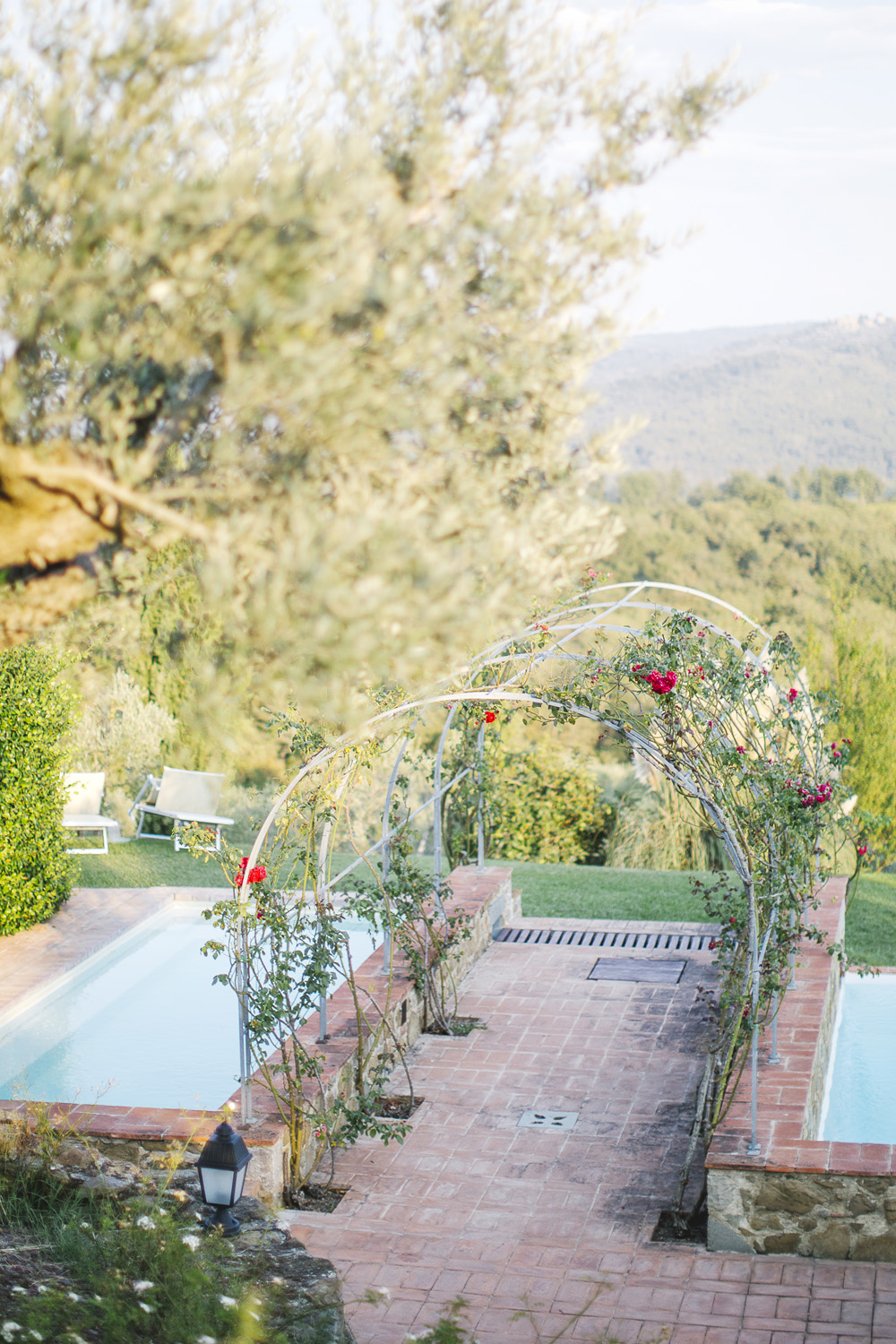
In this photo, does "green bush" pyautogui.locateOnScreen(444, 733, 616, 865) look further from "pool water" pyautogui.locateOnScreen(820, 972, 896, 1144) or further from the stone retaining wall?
the stone retaining wall

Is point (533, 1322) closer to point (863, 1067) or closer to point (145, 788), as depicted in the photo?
point (863, 1067)

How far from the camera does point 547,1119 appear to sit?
588 cm

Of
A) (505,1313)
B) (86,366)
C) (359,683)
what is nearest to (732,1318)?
(505,1313)

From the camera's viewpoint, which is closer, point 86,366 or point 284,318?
point 284,318

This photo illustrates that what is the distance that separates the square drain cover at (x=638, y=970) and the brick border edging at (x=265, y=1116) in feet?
3.58

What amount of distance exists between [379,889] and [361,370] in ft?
11.8

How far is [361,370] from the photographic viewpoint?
3.07 metres

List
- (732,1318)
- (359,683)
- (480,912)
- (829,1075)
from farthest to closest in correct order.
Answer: (480,912)
(829,1075)
(732,1318)
(359,683)

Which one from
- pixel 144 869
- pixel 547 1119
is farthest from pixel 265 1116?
pixel 144 869

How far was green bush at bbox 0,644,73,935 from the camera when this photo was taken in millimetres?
8273

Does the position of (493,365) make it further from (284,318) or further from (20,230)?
(20,230)

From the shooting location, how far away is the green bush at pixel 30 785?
8273 millimetres

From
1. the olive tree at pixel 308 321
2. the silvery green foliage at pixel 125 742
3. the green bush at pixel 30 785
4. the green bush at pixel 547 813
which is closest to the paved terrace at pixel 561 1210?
the olive tree at pixel 308 321

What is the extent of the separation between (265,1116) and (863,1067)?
11.3ft
